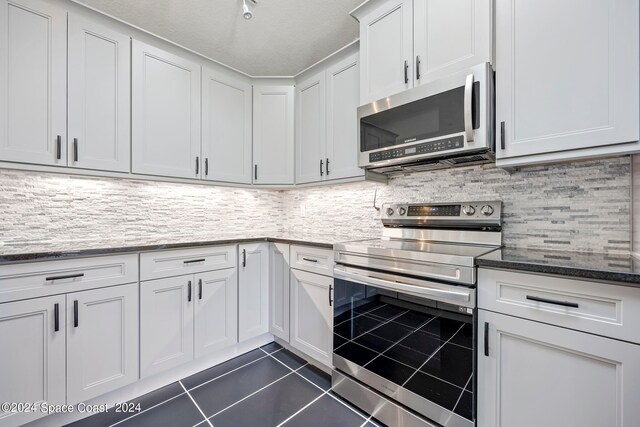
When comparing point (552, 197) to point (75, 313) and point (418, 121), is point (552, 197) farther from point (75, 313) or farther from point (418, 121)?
point (75, 313)

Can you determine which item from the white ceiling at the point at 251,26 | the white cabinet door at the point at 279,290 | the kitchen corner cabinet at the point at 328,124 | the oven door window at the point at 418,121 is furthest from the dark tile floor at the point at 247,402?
the white ceiling at the point at 251,26

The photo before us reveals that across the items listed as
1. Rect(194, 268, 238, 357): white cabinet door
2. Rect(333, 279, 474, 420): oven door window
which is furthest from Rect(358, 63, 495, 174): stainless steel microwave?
Rect(194, 268, 238, 357): white cabinet door

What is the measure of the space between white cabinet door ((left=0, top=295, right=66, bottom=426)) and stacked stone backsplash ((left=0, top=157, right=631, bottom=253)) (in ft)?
1.32

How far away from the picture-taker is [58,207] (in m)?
1.93

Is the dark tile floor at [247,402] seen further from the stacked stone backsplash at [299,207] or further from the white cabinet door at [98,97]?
the white cabinet door at [98,97]

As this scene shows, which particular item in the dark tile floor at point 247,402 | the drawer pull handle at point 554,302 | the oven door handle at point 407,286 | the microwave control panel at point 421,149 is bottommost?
the dark tile floor at point 247,402

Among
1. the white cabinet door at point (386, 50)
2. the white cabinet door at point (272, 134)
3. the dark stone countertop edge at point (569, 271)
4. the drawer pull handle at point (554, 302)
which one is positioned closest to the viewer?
the dark stone countertop edge at point (569, 271)

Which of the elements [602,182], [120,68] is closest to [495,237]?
[602,182]

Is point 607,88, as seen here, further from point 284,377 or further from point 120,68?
point 120,68

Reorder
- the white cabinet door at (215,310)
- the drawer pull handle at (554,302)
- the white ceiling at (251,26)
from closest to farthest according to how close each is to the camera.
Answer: the drawer pull handle at (554,302) < the white ceiling at (251,26) < the white cabinet door at (215,310)

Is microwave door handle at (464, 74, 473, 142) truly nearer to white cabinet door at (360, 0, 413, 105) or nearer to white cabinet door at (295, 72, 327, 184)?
white cabinet door at (360, 0, 413, 105)

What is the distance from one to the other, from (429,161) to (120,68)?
2257 mm

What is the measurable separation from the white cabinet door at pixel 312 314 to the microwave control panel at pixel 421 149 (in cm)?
93

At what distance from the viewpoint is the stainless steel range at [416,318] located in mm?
1257
